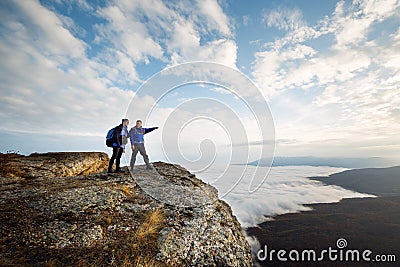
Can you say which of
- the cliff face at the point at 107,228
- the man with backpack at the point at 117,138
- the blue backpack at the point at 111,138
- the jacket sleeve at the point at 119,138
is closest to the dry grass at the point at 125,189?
the cliff face at the point at 107,228

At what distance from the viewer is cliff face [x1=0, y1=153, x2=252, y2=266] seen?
8383 mm

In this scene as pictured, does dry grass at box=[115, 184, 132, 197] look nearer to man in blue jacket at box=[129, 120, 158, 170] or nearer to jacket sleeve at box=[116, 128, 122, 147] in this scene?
jacket sleeve at box=[116, 128, 122, 147]

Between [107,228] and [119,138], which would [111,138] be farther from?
[107,228]

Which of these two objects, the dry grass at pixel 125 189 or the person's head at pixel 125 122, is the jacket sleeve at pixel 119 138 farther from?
the dry grass at pixel 125 189

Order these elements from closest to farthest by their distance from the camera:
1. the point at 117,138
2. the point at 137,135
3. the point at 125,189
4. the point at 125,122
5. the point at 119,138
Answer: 1. the point at 125,189
2. the point at 117,138
3. the point at 119,138
4. the point at 125,122
5. the point at 137,135

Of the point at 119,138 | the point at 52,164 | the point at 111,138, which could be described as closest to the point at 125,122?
the point at 119,138

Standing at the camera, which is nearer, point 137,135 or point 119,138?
point 119,138

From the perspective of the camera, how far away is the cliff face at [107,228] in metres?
8.38

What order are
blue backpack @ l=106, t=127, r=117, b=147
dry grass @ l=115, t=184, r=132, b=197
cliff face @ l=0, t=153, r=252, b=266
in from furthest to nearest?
blue backpack @ l=106, t=127, r=117, b=147 < dry grass @ l=115, t=184, r=132, b=197 < cliff face @ l=0, t=153, r=252, b=266

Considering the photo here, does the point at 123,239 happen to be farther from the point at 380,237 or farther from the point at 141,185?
the point at 380,237

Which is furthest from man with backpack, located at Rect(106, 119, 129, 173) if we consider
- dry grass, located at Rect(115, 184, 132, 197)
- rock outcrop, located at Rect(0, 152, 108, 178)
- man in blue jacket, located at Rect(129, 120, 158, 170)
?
rock outcrop, located at Rect(0, 152, 108, 178)

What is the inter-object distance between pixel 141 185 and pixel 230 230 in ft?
26.3

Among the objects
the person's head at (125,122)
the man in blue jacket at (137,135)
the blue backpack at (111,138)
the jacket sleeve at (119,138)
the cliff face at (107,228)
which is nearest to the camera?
the cliff face at (107,228)

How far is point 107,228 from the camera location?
10.3 metres
